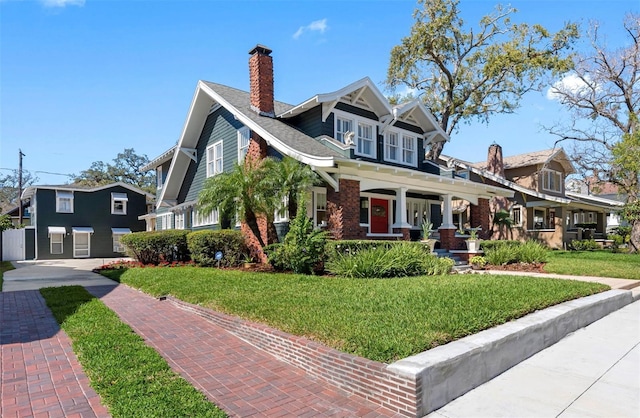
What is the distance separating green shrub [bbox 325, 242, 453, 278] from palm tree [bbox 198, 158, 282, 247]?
117 inches

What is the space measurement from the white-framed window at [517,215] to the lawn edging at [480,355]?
20831 millimetres

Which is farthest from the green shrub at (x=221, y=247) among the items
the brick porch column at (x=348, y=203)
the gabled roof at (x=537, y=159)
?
the gabled roof at (x=537, y=159)

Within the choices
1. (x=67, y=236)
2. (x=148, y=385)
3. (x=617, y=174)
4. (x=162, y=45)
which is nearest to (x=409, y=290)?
(x=148, y=385)

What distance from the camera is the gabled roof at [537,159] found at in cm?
2583

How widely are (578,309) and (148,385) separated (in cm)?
675

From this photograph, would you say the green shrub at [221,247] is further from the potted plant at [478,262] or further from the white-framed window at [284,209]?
the potted plant at [478,262]

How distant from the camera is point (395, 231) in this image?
48.2 feet

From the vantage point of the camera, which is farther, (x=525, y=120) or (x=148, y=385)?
(x=525, y=120)

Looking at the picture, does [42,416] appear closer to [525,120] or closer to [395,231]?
[395,231]

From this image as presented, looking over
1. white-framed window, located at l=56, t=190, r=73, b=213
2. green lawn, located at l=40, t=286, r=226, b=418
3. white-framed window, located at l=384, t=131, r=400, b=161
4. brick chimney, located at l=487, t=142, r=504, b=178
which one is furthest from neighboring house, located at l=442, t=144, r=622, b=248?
white-framed window, located at l=56, t=190, r=73, b=213

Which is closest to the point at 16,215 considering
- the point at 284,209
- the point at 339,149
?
the point at 284,209

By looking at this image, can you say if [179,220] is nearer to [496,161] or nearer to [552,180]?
[496,161]

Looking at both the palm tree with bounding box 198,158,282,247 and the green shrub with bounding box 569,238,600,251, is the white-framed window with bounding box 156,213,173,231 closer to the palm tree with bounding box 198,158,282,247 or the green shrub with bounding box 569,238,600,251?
the palm tree with bounding box 198,158,282,247

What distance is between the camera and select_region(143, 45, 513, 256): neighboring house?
12.6 m
